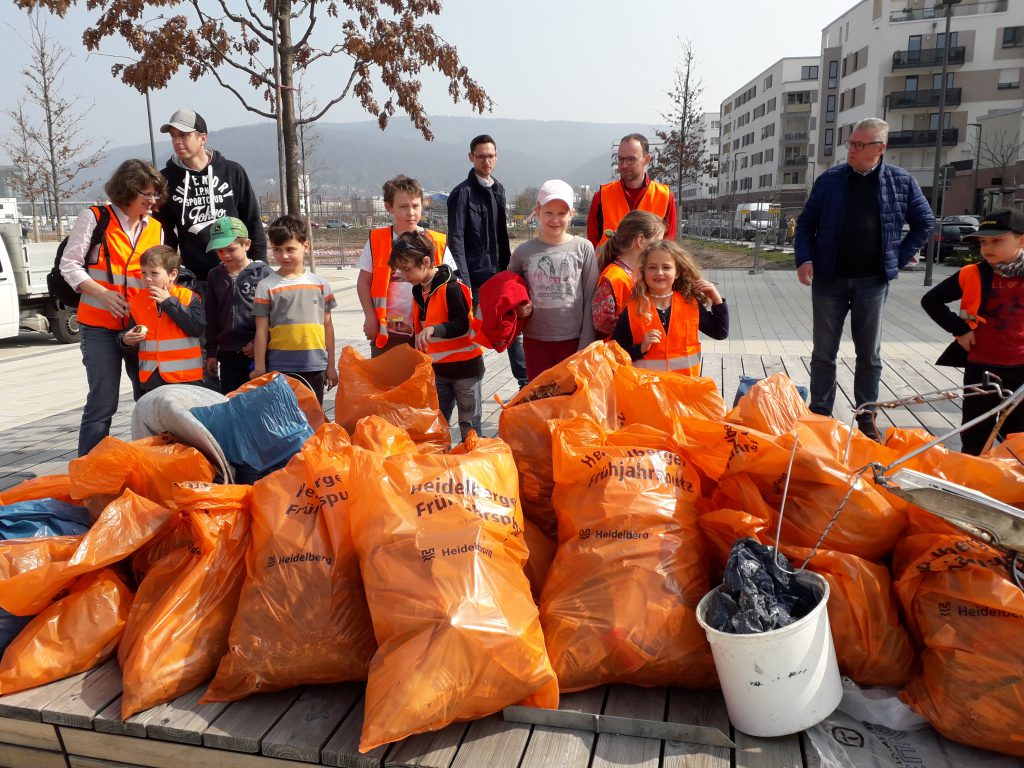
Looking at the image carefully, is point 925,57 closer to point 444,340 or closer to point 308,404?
point 444,340

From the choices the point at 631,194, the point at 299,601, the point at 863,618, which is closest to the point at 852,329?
the point at 631,194

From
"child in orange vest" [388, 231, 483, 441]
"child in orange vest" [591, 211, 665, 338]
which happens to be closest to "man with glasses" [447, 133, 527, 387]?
"child in orange vest" [388, 231, 483, 441]

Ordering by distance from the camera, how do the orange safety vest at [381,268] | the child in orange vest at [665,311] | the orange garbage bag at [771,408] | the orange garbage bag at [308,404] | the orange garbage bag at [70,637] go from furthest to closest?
1. the orange safety vest at [381,268]
2. the child in orange vest at [665,311]
3. the orange garbage bag at [308,404]
4. the orange garbage bag at [771,408]
5. the orange garbage bag at [70,637]

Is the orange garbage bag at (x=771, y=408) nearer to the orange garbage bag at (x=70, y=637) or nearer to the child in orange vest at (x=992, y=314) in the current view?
the child in orange vest at (x=992, y=314)

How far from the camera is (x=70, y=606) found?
235 cm

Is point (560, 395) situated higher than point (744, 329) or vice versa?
point (560, 395)

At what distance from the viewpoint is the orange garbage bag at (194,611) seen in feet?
6.95

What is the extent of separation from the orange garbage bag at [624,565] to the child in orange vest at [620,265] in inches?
45.9

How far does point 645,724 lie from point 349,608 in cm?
90

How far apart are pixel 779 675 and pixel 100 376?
3512 mm

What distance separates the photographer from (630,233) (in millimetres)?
3734

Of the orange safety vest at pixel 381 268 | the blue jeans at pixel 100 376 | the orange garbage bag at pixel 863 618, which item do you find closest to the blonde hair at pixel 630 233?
the orange safety vest at pixel 381 268

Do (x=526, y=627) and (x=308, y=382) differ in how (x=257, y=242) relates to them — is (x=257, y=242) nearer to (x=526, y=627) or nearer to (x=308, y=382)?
(x=308, y=382)

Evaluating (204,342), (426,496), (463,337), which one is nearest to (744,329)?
(463,337)
